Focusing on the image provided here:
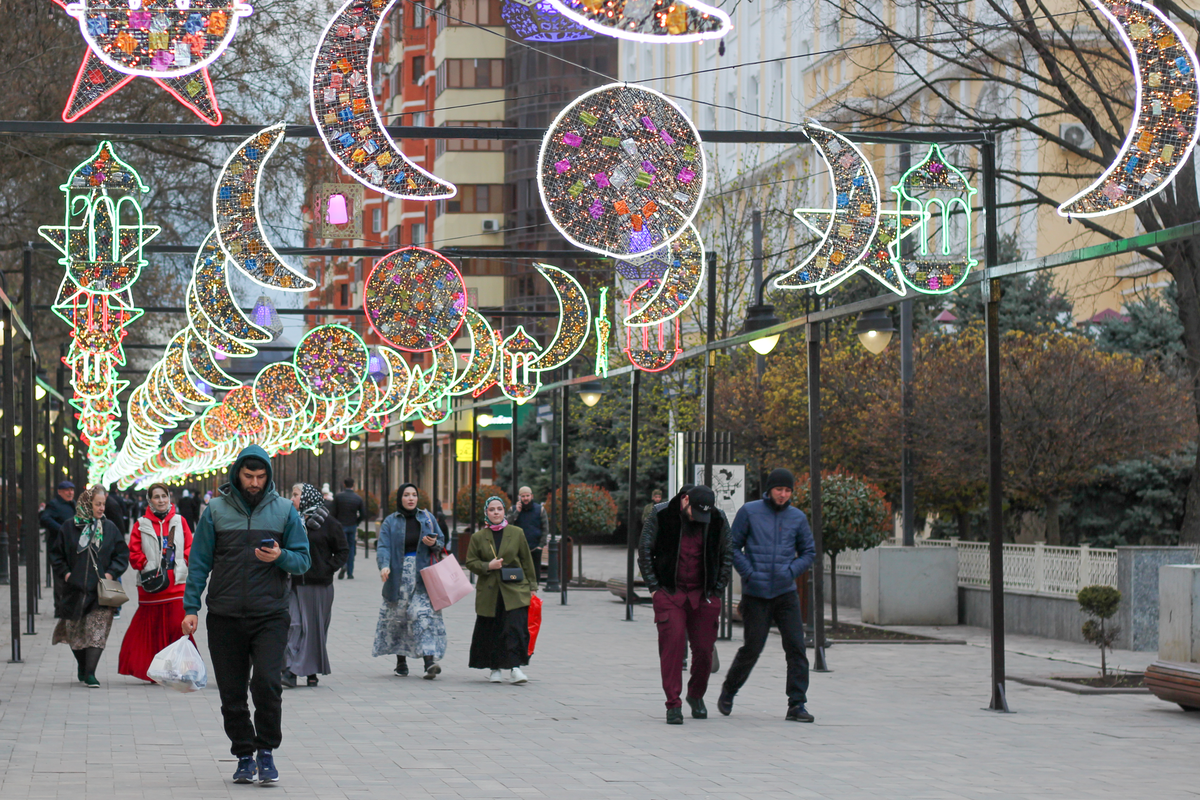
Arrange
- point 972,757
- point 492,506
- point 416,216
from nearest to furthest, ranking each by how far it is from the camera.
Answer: point 972,757
point 492,506
point 416,216

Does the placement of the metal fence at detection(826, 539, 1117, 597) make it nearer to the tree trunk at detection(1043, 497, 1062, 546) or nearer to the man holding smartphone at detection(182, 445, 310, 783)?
the tree trunk at detection(1043, 497, 1062, 546)

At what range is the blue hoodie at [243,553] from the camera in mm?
9805

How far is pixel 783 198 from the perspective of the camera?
52719 mm

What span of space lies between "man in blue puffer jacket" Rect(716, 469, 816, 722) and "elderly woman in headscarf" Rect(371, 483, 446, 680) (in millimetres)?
3952

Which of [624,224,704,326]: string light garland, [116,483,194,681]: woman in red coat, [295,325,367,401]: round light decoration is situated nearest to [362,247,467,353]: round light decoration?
[624,224,704,326]: string light garland

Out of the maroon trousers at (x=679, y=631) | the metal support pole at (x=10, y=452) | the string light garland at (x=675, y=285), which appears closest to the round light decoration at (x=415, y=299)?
the string light garland at (x=675, y=285)

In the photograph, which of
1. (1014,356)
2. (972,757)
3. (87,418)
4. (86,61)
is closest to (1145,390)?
(1014,356)

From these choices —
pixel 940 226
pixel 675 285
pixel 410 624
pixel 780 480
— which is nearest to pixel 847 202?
pixel 940 226

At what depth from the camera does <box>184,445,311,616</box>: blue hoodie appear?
9805 mm

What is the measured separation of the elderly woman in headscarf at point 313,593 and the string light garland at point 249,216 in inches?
86.9

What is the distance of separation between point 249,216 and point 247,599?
20.7 feet

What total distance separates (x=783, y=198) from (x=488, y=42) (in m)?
36.8

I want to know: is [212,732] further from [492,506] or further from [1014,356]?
[1014,356]

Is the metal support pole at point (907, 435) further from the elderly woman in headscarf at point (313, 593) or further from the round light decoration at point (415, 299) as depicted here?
the elderly woman in headscarf at point (313, 593)
